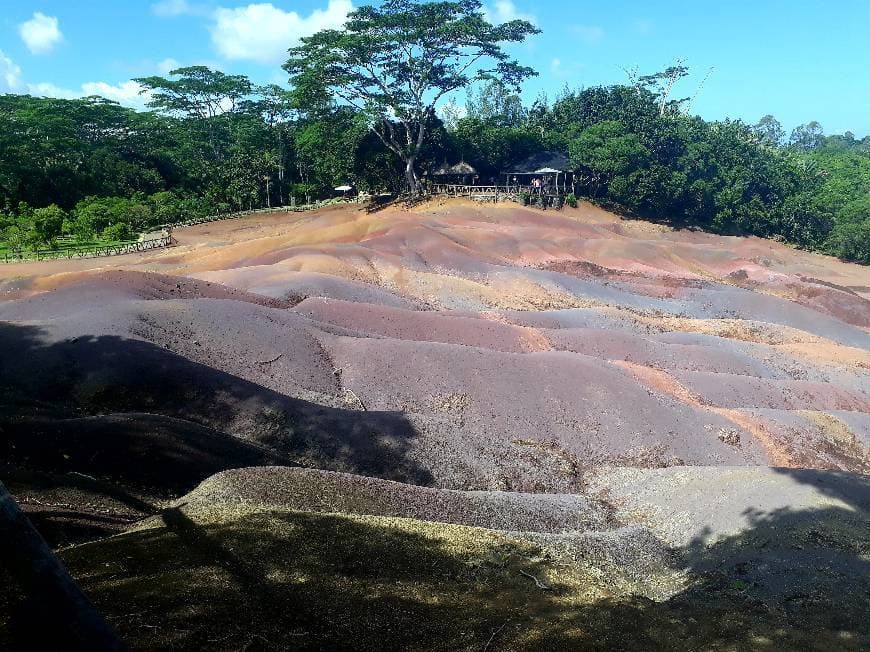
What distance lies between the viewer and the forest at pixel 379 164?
169ft

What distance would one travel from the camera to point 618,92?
65.1m

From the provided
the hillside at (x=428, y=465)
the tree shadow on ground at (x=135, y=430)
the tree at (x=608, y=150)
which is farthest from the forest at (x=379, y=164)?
the tree shadow on ground at (x=135, y=430)

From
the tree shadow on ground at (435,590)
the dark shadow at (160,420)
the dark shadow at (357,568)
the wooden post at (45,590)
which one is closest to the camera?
the wooden post at (45,590)

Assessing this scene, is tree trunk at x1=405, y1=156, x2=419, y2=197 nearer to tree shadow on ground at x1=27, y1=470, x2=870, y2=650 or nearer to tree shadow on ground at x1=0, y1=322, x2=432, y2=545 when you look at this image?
tree shadow on ground at x1=0, y1=322, x2=432, y2=545

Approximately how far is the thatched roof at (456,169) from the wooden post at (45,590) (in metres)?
55.4

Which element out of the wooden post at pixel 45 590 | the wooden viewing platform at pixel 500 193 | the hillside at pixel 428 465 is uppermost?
the wooden viewing platform at pixel 500 193

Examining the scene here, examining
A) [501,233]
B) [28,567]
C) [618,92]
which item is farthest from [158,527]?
[618,92]

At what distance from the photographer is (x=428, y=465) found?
46.7ft

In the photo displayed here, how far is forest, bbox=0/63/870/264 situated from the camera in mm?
51562

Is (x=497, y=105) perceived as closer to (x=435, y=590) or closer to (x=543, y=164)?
(x=543, y=164)

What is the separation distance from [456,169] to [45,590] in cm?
5604

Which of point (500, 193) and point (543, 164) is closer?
point (500, 193)

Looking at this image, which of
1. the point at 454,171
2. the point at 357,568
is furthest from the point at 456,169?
the point at 357,568

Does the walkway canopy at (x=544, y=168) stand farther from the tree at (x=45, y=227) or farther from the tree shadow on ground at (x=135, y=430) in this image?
the tree shadow on ground at (x=135, y=430)
